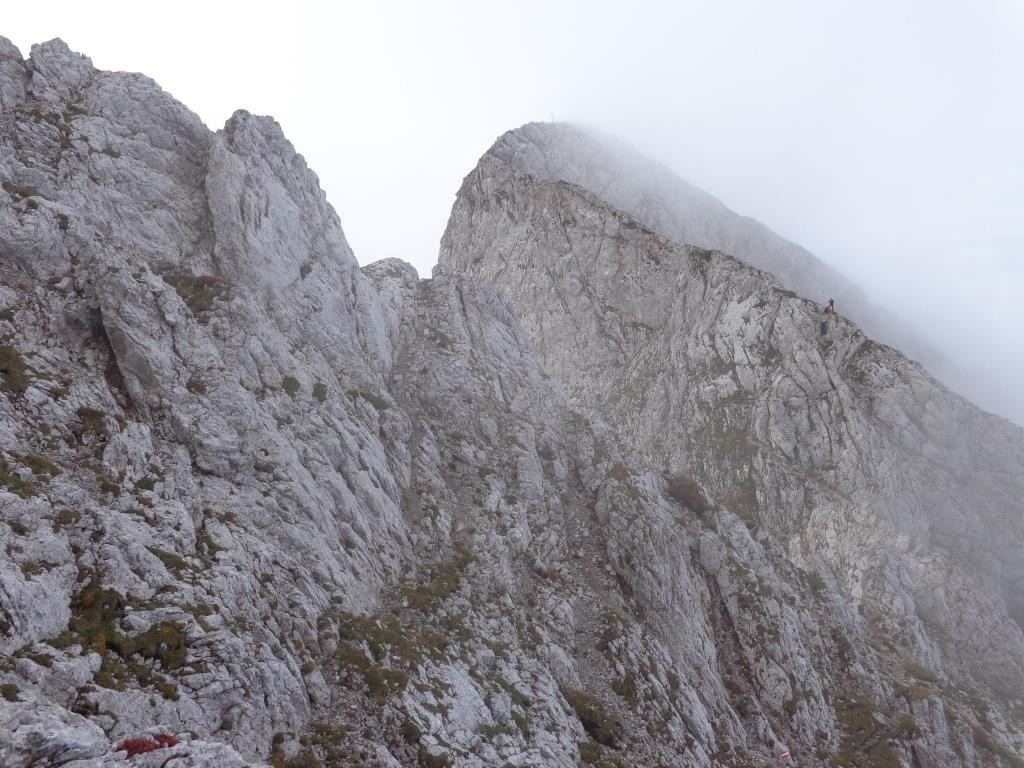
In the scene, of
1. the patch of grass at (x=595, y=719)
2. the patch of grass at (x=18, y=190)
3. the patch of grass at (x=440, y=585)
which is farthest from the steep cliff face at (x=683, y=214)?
the patch of grass at (x=595, y=719)

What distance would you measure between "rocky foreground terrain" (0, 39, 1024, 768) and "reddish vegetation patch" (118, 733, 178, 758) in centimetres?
9

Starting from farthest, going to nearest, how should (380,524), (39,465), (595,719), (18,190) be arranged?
1. (380,524)
2. (595,719)
3. (18,190)
4. (39,465)

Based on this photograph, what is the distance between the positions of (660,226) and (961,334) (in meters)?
98.5

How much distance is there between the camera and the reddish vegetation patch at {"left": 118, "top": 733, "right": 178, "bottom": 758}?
508 inches

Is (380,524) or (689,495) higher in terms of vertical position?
(689,495)

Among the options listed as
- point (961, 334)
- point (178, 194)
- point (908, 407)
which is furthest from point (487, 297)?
point (961, 334)

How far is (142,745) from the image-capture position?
43.2ft

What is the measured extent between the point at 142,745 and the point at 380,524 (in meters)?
21.1

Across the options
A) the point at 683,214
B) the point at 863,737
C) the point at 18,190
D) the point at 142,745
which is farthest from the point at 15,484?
the point at 683,214

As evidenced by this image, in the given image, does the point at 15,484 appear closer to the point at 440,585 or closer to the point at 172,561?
the point at 172,561

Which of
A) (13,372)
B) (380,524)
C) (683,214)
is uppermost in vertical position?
(683,214)

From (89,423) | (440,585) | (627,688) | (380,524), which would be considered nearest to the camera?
(89,423)

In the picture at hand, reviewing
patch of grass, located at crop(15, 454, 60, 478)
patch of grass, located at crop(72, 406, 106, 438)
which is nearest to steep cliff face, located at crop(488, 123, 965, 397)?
patch of grass, located at crop(72, 406, 106, 438)

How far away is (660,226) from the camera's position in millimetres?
118938
